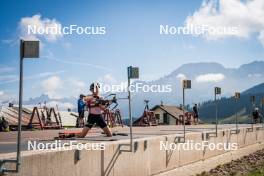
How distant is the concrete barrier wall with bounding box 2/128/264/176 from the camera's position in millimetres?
7969

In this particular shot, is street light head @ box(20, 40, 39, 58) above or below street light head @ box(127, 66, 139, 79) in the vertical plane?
above

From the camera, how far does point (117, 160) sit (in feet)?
34.7

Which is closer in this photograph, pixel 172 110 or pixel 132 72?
pixel 132 72

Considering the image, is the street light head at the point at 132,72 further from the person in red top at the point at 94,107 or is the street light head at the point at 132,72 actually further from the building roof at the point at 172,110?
the building roof at the point at 172,110

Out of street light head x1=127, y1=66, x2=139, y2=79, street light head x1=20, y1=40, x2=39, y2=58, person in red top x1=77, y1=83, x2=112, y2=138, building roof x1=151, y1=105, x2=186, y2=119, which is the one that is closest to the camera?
street light head x1=20, y1=40, x2=39, y2=58

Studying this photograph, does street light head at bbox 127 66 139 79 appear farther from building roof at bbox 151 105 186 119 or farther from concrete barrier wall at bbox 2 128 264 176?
building roof at bbox 151 105 186 119

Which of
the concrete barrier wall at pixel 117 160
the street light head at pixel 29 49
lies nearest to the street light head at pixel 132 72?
the concrete barrier wall at pixel 117 160

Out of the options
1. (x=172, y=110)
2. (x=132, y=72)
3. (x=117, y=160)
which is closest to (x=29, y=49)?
(x=132, y=72)

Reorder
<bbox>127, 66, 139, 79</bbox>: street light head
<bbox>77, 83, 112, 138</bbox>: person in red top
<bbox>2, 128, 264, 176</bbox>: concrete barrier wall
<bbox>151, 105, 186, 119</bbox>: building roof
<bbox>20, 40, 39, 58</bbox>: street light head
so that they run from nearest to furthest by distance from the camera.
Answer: <bbox>20, 40, 39, 58</bbox>: street light head → <bbox>2, 128, 264, 176</bbox>: concrete barrier wall → <bbox>127, 66, 139, 79</bbox>: street light head → <bbox>77, 83, 112, 138</bbox>: person in red top → <bbox>151, 105, 186, 119</bbox>: building roof

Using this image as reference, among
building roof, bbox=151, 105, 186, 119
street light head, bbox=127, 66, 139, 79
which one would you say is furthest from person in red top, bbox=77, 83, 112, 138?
building roof, bbox=151, 105, 186, 119

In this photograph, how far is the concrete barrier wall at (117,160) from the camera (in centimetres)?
797

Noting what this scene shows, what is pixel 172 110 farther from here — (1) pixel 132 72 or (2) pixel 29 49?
(2) pixel 29 49

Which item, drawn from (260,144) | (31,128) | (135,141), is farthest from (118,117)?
(135,141)

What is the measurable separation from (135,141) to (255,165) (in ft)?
38.2
